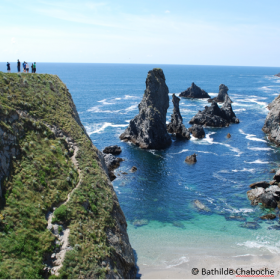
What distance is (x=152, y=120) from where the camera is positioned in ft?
270

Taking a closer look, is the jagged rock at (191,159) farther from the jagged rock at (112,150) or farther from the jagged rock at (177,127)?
the jagged rock at (177,127)

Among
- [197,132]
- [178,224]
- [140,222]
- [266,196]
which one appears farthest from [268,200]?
[197,132]

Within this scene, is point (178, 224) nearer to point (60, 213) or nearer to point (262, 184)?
point (262, 184)

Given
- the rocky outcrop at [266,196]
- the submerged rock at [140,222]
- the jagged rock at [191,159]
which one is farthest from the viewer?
the jagged rock at [191,159]

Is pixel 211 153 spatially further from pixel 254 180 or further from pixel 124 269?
pixel 124 269

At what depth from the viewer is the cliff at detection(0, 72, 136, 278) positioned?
70.3ft

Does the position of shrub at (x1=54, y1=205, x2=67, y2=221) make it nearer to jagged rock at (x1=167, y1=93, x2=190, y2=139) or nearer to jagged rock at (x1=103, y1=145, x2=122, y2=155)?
jagged rock at (x1=103, y1=145, x2=122, y2=155)

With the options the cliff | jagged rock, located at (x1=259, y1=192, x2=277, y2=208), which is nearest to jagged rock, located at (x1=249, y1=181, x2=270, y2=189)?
jagged rock, located at (x1=259, y1=192, x2=277, y2=208)

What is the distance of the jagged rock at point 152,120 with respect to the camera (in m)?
81.9

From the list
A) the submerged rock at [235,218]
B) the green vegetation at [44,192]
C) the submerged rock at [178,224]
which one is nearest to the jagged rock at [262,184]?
the submerged rock at [235,218]

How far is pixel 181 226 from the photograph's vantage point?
43688 millimetres

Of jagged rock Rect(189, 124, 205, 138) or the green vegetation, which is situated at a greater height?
the green vegetation

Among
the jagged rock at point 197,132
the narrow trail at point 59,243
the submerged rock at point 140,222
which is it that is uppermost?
the narrow trail at point 59,243

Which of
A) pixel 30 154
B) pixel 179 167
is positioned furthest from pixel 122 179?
pixel 30 154
